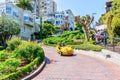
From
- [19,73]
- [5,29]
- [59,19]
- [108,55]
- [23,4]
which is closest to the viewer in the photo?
[19,73]

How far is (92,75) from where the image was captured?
51.3ft

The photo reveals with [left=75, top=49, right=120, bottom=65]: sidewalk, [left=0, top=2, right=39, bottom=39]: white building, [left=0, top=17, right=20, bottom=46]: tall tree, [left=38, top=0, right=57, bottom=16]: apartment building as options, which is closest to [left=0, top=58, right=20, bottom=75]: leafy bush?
[left=75, top=49, right=120, bottom=65]: sidewalk

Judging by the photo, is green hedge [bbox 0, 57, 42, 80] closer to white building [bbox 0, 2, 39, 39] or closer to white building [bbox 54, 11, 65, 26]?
white building [bbox 0, 2, 39, 39]

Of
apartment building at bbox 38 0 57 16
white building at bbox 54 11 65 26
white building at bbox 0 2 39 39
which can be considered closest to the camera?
white building at bbox 0 2 39 39

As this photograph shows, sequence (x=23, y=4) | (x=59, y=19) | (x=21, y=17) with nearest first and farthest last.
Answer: (x=21, y=17), (x=23, y=4), (x=59, y=19)

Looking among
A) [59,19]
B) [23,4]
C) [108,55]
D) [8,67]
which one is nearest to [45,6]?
[59,19]

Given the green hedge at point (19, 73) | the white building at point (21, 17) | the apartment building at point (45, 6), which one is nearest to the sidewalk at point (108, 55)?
the green hedge at point (19, 73)

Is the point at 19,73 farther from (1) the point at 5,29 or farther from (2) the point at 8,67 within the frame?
(1) the point at 5,29

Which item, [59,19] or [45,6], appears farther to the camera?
[45,6]

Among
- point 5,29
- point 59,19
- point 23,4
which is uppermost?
point 23,4

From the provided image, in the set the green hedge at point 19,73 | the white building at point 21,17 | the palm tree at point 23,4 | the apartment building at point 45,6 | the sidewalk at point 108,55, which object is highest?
the apartment building at point 45,6

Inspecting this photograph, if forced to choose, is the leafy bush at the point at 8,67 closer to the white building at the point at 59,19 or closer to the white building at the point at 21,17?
the white building at the point at 21,17

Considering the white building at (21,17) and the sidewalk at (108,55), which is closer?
the sidewalk at (108,55)

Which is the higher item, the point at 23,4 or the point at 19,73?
Answer: the point at 23,4
